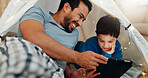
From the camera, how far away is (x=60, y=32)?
91cm

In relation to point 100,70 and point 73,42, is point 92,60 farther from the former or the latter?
point 73,42

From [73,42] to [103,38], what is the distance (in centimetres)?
24

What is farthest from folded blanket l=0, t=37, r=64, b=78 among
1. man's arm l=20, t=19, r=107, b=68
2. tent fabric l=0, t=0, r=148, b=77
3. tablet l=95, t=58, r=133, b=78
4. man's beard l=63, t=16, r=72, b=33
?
man's beard l=63, t=16, r=72, b=33

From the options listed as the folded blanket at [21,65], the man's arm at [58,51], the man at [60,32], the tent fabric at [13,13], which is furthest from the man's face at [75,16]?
the folded blanket at [21,65]

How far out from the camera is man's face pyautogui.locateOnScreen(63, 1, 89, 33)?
98 centimetres

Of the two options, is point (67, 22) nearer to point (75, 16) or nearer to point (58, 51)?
point (75, 16)

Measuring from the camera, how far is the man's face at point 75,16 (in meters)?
0.98

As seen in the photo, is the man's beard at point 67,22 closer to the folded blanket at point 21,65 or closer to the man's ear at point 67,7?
the man's ear at point 67,7

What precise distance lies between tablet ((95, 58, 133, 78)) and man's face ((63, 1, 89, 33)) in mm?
431

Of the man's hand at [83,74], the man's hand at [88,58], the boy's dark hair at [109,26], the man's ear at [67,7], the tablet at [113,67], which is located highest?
the man's ear at [67,7]

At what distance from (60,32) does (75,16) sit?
0.19 meters

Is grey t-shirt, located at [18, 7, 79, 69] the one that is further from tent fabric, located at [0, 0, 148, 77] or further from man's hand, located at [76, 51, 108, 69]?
man's hand, located at [76, 51, 108, 69]

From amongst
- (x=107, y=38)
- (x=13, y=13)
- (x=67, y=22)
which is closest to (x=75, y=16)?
(x=67, y=22)

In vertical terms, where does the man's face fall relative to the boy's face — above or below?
above
